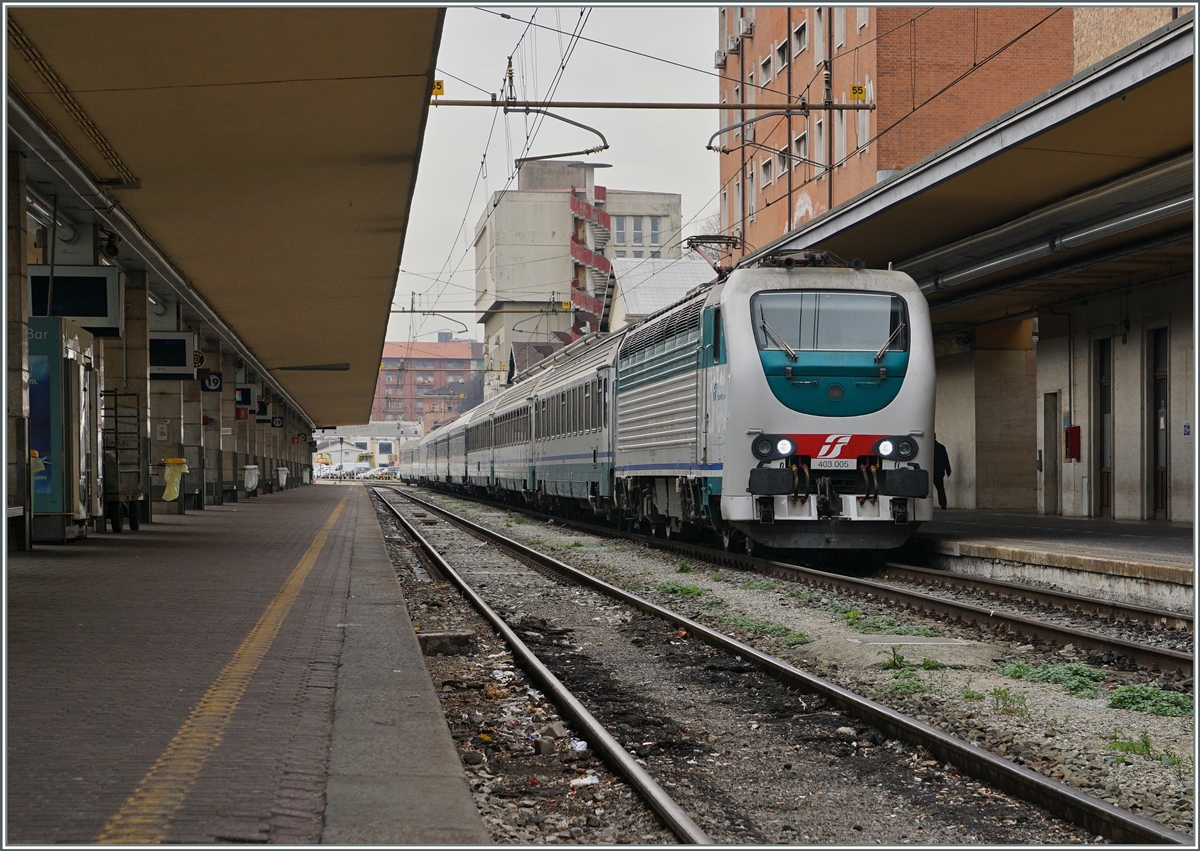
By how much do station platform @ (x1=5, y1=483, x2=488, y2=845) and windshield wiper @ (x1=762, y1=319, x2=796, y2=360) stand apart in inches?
203

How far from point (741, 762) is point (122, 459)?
738 inches

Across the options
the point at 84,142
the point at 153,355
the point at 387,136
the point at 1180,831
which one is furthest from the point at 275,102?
the point at 153,355

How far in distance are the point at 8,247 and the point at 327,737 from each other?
11848 millimetres

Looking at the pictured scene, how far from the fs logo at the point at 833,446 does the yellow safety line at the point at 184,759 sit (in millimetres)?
7451

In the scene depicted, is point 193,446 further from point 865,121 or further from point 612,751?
point 612,751

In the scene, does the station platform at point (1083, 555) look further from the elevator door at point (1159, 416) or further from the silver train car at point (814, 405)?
the silver train car at point (814, 405)

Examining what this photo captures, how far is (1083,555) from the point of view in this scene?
13.2m

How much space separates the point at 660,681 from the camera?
896cm

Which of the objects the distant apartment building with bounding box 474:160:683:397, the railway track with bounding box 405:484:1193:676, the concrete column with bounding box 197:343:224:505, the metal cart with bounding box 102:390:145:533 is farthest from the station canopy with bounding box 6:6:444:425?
the distant apartment building with bounding box 474:160:683:397

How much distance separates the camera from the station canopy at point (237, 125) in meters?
10.4

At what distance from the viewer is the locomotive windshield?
49.3 feet

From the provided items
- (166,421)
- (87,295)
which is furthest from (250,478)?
(87,295)

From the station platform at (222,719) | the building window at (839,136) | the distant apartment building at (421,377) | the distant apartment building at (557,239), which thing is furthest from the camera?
the distant apartment building at (421,377)

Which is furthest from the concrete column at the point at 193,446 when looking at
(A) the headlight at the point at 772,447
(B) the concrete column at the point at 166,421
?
(A) the headlight at the point at 772,447
